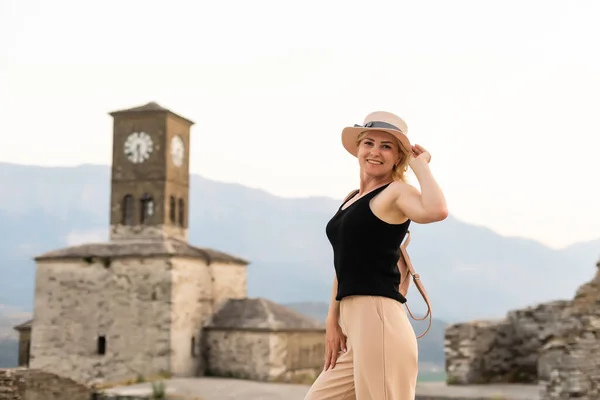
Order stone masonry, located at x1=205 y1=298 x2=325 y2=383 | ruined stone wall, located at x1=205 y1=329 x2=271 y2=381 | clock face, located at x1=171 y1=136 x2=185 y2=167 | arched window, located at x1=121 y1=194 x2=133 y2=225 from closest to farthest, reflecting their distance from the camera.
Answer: ruined stone wall, located at x1=205 y1=329 x2=271 y2=381 → stone masonry, located at x1=205 y1=298 x2=325 y2=383 → arched window, located at x1=121 y1=194 x2=133 y2=225 → clock face, located at x1=171 y1=136 x2=185 y2=167

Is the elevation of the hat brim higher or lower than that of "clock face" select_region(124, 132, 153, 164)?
lower

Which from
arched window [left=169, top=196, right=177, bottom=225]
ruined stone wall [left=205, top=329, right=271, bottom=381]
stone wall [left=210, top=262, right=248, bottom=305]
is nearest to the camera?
ruined stone wall [left=205, top=329, right=271, bottom=381]

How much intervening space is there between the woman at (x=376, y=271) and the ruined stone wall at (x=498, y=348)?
1340cm

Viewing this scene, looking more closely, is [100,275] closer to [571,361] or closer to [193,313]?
[193,313]

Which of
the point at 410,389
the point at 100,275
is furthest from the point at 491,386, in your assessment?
the point at 100,275

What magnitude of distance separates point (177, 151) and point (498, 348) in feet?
57.3

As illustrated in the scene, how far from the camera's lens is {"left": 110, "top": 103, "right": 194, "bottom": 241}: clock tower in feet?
97.7

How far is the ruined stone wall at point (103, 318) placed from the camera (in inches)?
1057

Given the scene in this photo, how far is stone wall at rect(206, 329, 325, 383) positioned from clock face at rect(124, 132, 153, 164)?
726 cm

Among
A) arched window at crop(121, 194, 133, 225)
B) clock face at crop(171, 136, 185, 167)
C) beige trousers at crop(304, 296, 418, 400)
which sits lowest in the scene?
beige trousers at crop(304, 296, 418, 400)

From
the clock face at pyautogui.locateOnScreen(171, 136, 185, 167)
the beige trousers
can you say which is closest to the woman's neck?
the beige trousers

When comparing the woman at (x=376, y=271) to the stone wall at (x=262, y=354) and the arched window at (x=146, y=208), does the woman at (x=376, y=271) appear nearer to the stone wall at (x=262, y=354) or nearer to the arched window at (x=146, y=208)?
the stone wall at (x=262, y=354)

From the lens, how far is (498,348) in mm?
17141

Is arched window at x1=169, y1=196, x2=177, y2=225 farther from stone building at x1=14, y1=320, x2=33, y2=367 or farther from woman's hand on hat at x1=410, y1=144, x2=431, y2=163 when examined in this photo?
woman's hand on hat at x1=410, y1=144, x2=431, y2=163
